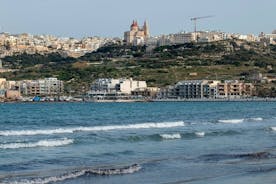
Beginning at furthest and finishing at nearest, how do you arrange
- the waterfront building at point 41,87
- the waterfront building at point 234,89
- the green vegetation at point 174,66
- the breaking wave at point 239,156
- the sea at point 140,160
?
the green vegetation at point 174,66 < the waterfront building at point 41,87 < the waterfront building at point 234,89 < the breaking wave at point 239,156 < the sea at point 140,160

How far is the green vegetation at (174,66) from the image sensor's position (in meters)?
141

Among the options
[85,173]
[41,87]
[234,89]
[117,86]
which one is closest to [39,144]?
[85,173]

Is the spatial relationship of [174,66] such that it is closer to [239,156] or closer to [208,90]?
[208,90]

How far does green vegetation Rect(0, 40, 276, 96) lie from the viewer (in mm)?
140625

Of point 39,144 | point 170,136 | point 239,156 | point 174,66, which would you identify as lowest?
point 239,156

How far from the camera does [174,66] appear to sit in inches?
5842

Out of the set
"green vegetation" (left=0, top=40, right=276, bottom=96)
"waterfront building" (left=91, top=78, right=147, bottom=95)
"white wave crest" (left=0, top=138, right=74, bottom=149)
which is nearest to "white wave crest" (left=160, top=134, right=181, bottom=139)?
"white wave crest" (left=0, top=138, right=74, bottom=149)

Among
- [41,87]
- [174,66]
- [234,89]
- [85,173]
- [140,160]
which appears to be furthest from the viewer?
[174,66]

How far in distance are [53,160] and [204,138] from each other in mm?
11955

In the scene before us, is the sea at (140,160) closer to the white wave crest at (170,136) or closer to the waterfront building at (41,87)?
the white wave crest at (170,136)

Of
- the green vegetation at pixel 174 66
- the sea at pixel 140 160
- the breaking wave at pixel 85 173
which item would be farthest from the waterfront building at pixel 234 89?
the breaking wave at pixel 85 173

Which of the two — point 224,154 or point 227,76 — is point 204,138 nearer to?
point 224,154

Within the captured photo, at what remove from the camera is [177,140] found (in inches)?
1230

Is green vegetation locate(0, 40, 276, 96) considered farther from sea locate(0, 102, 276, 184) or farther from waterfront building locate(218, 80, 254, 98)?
sea locate(0, 102, 276, 184)
